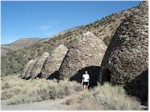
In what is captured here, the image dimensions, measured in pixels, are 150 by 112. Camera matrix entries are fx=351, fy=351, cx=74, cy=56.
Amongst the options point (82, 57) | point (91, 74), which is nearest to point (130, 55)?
point (91, 74)

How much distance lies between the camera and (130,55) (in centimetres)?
1530

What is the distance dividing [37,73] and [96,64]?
39.3 feet

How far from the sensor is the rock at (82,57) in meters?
22.2

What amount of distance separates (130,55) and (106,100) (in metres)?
2.86

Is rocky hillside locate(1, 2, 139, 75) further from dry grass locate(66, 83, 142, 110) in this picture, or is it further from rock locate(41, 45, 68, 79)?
dry grass locate(66, 83, 142, 110)

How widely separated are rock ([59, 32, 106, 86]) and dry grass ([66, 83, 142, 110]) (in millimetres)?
6637

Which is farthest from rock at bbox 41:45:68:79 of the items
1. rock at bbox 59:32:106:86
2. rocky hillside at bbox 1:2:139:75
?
rocky hillside at bbox 1:2:139:75

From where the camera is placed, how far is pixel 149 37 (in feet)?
47.3

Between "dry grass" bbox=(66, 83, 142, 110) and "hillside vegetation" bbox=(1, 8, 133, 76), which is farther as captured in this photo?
"hillside vegetation" bbox=(1, 8, 133, 76)

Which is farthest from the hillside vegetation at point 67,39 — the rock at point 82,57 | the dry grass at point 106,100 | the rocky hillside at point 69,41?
the dry grass at point 106,100

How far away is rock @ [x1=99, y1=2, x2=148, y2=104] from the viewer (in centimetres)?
1488

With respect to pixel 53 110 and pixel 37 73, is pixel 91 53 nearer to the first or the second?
pixel 53 110

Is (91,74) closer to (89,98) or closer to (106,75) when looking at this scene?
(106,75)

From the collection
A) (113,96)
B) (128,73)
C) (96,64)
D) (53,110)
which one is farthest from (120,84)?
(96,64)
